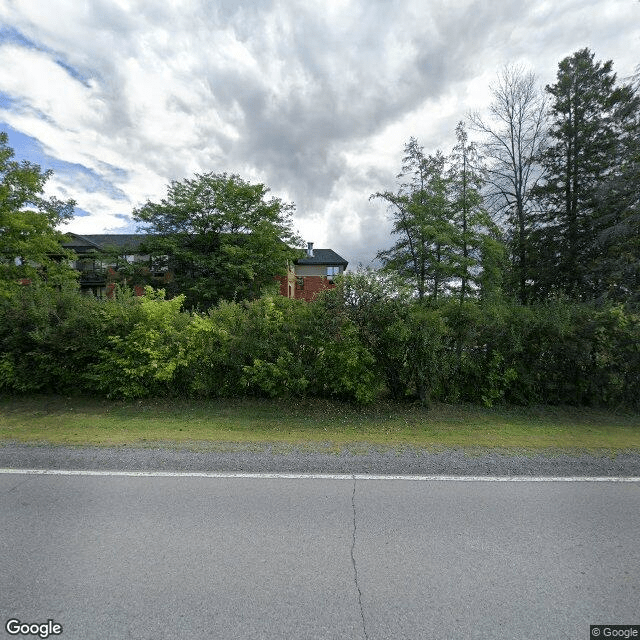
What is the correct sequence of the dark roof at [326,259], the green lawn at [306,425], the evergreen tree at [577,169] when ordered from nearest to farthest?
the green lawn at [306,425]
the evergreen tree at [577,169]
the dark roof at [326,259]

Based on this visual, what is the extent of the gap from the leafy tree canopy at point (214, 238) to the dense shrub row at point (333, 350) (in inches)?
787

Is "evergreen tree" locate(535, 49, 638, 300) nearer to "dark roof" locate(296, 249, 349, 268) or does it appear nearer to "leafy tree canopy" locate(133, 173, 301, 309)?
"leafy tree canopy" locate(133, 173, 301, 309)

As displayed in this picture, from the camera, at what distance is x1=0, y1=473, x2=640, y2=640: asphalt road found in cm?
219

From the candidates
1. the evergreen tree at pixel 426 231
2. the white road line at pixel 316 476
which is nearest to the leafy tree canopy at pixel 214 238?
the evergreen tree at pixel 426 231

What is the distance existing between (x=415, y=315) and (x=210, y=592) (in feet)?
18.2

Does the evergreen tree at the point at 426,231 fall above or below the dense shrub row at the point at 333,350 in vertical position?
above

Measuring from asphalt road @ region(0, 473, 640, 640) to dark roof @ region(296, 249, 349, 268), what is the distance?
153 ft

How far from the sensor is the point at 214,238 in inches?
1171

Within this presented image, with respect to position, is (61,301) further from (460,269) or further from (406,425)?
(460,269)

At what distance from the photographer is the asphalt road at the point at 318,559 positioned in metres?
2.19

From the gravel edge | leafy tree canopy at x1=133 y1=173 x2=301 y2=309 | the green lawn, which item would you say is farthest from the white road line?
leafy tree canopy at x1=133 y1=173 x2=301 y2=309

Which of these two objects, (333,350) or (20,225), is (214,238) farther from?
(333,350)

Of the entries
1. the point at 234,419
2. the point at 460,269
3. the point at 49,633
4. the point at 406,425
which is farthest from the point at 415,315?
the point at 460,269

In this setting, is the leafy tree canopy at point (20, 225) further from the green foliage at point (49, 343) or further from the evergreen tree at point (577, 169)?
the evergreen tree at point (577, 169)
